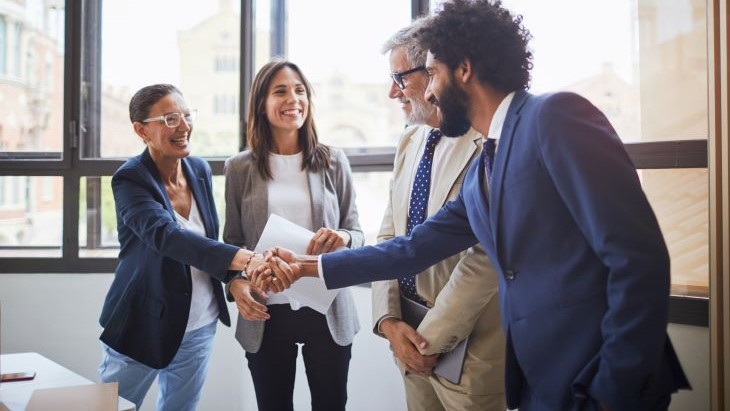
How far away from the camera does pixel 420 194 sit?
1.81m

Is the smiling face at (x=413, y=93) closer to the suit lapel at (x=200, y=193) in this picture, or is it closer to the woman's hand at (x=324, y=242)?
the woman's hand at (x=324, y=242)

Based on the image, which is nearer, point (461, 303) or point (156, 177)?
point (461, 303)

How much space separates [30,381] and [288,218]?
0.91 meters

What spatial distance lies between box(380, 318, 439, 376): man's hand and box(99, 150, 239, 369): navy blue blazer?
611 mm

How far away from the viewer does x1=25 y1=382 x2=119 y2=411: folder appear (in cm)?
141

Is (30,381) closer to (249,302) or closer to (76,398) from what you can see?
(76,398)

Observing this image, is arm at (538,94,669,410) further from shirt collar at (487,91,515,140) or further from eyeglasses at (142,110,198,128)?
eyeglasses at (142,110,198,128)

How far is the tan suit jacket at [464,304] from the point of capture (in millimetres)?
1580

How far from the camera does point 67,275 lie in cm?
331

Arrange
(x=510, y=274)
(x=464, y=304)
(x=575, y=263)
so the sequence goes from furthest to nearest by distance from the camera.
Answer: (x=464, y=304) → (x=510, y=274) → (x=575, y=263)

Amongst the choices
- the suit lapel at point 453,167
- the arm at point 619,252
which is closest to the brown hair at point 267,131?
the suit lapel at point 453,167

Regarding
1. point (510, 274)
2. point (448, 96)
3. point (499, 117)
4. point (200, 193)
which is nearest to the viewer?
point (510, 274)

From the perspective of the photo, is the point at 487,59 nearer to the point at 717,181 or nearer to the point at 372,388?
the point at 717,181

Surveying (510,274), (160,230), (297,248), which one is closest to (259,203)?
(297,248)
